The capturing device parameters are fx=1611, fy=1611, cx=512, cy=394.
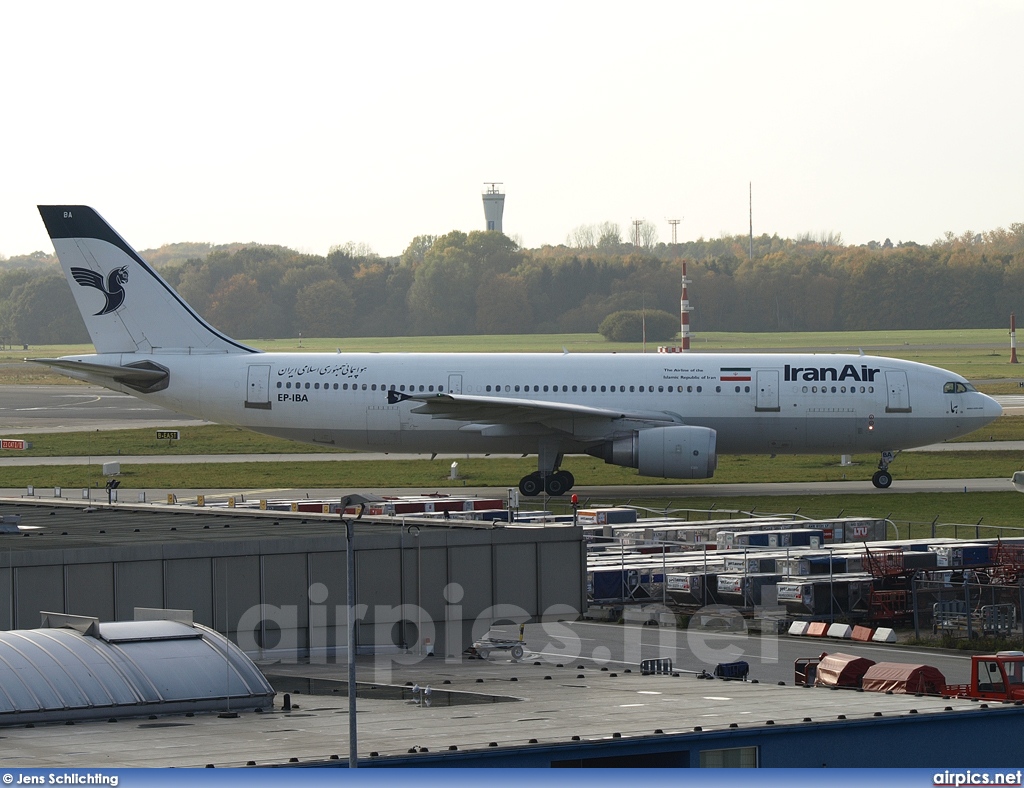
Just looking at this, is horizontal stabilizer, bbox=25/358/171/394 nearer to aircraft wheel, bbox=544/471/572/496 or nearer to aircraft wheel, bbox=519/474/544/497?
aircraft wheel, bbox=519/474/544/497

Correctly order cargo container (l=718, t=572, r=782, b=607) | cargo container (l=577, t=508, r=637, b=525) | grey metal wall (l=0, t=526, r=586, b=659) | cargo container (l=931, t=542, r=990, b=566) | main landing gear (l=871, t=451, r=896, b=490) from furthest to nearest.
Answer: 1. main landing gear (l=871, t=451, r=896, b=490)
2. cargo container (l=577, t=508, r=637, b=525)
3. cargo container (l=931, t=542, r=990, b=566)
4. cargo container (l=718, t=572, r=782, b=607)
5. grey metal wall (l=0, t=526, r=586, b=659)

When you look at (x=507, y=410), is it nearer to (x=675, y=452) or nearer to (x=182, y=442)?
(x=675, y=452)

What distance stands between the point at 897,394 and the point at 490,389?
46.2ft

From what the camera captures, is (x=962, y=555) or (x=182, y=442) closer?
(x=962, y=555)

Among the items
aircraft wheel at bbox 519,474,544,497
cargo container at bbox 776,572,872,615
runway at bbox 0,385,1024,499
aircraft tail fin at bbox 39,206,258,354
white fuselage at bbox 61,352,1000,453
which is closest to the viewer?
cargo container at bbox 776,572,872,615

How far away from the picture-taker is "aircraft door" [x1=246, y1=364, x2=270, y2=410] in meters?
55.8

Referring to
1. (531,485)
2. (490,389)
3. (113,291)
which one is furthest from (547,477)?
(113,291)

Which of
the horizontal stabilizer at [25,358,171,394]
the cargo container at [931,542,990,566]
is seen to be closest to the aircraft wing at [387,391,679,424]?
the horizontal stabilizer at [25,358,171,394]

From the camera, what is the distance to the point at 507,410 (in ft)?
174

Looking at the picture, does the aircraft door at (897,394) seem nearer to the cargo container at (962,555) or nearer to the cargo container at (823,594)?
the cargo container at (962,555)

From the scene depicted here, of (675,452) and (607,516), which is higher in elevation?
(675,452)

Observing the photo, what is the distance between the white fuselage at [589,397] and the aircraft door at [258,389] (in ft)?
0.11

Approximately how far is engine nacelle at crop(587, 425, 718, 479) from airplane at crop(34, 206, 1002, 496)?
1.61 feet

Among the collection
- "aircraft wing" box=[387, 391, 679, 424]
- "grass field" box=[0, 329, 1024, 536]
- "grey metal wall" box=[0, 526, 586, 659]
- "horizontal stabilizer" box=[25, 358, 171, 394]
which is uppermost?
"horizontal stabilizer" box=[25, 358, 171, 394]
